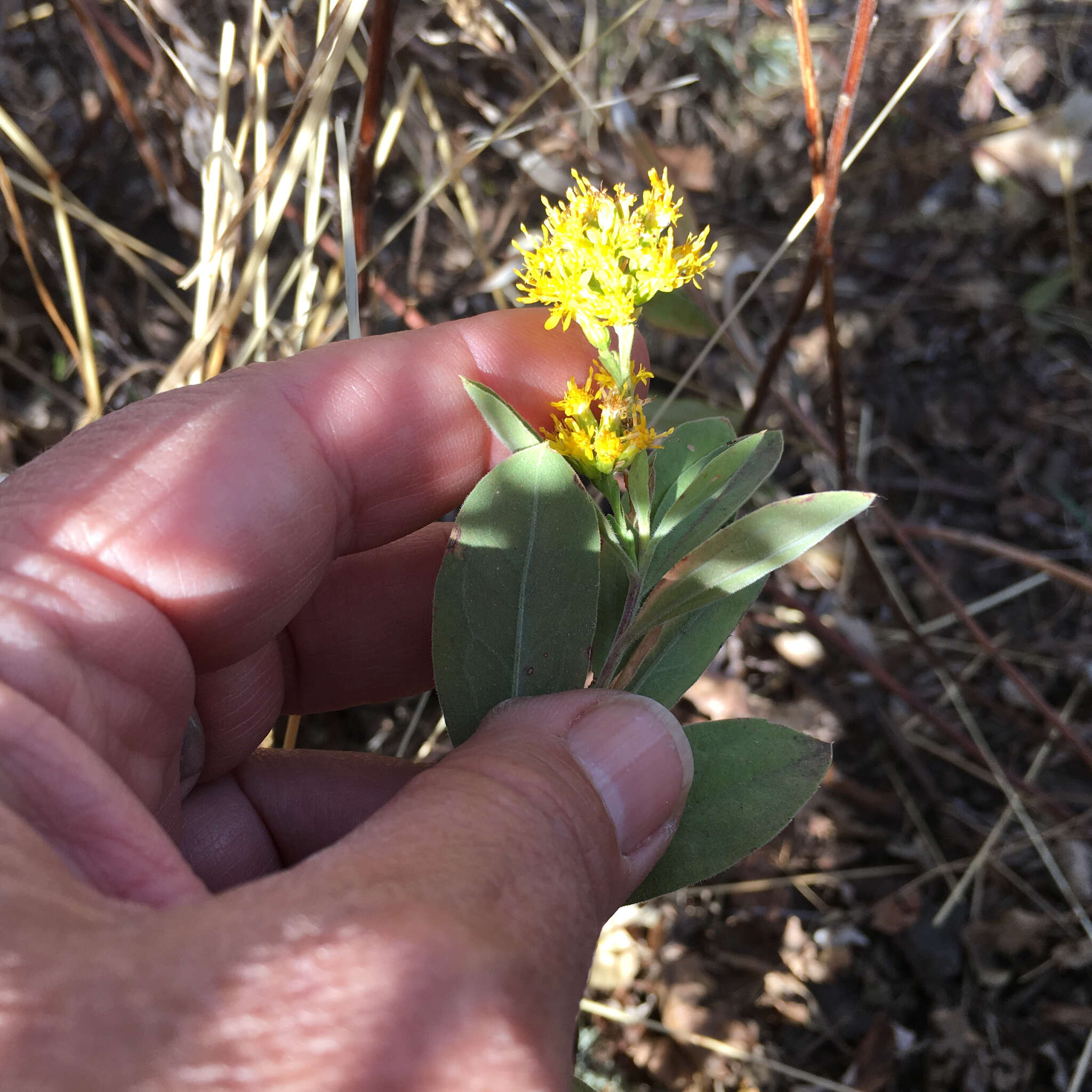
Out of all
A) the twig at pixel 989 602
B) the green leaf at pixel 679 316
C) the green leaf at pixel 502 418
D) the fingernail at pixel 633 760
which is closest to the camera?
the fingernail at pixel 633 760

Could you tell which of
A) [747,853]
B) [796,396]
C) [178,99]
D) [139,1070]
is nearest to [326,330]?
[178,99]

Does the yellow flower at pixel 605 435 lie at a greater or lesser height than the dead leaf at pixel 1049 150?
greater

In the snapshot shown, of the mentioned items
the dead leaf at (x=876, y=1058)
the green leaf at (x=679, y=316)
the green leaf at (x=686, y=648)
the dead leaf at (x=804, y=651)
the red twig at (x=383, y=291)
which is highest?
the red twig at (x=383, y=291)

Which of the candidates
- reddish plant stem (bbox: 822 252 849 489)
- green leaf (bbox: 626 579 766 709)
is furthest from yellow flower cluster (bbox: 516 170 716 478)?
reddish plant stem (bbox: 822 252 849 489)

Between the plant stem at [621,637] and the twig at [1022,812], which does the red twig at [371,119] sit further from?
the twig at [1022,812]

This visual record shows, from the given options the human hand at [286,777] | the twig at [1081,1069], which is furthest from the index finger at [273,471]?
the twig at [1081,1069]

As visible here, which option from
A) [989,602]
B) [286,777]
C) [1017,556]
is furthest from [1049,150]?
[286,777]

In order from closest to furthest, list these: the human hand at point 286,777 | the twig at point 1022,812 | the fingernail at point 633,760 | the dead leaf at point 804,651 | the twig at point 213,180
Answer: the human hand at point 286,777, the fingernail at point 633,760, the twig at point 213,180, the twig at point 1022,812, the dead leaf at point 804,651

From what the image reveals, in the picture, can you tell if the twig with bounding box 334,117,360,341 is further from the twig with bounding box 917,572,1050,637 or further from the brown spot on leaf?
the twig with bounding box 917,572,1050,637
